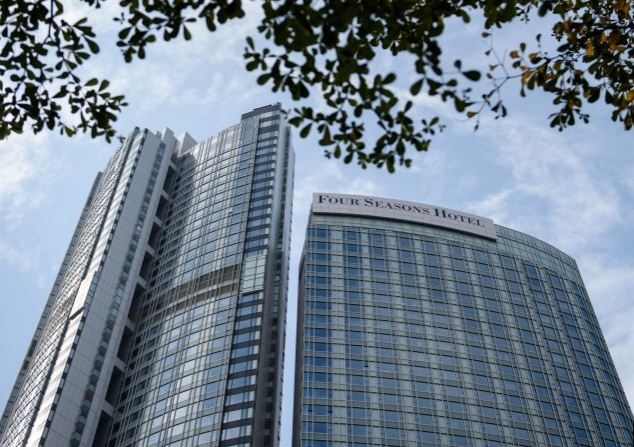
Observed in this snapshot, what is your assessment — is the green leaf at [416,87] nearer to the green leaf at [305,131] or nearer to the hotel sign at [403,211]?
the green leaf at [305,131]

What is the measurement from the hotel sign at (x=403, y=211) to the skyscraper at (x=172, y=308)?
9.88 meters

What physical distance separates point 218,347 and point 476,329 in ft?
114

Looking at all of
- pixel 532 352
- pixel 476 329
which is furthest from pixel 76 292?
pixel 532 352

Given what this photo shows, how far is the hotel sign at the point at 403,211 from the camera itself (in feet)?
343

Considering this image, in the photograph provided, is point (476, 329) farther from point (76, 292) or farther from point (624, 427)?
point (76, 292)

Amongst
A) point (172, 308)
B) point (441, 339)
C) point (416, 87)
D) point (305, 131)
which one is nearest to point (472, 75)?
point (416, 87)

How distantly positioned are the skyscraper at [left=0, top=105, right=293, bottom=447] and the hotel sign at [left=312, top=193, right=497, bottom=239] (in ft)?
32.4

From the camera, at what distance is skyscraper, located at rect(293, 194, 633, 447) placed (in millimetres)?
79625

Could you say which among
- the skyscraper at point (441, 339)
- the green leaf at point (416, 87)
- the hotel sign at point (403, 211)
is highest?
the hotel sign at point (403, 211)

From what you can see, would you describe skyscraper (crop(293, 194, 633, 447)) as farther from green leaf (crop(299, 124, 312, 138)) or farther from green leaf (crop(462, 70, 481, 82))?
green leaf (crop(462, 70, 481, 82))

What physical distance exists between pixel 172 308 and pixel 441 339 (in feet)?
129

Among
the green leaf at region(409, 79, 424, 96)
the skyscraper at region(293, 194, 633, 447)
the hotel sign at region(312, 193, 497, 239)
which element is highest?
the hotel sign at region(312, 193, 497, 239)

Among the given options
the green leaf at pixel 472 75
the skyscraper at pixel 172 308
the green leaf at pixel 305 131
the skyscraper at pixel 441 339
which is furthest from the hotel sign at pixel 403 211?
the green leaf at pixel 472 75

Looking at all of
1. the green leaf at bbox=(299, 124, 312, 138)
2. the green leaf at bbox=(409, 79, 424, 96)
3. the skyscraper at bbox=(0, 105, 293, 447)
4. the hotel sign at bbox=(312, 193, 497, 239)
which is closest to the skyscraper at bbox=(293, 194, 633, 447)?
the hotel sign at bbox=(312, 193, 497, 239)
